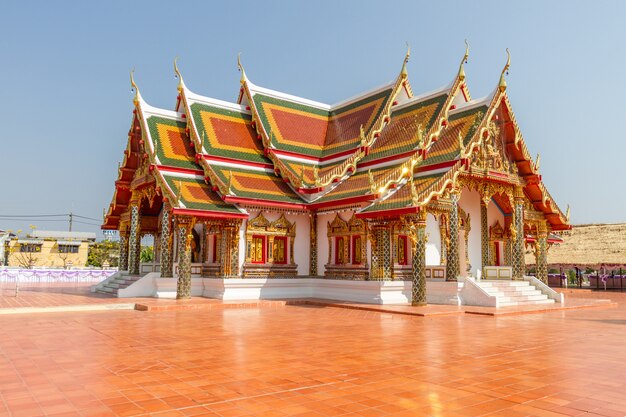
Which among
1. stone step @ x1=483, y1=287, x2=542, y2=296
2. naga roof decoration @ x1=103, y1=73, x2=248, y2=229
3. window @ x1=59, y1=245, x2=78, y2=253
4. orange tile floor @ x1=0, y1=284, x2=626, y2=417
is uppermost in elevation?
naga roof decoration @ x1=103, y1=73, x2=248, y2=229

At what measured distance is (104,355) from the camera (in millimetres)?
6801

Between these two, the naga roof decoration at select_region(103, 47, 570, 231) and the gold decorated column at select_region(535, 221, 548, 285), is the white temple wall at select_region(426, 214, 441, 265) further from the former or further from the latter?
the gold decorated column at select_region(535, 221, 548, 285)

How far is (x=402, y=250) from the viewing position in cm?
1622

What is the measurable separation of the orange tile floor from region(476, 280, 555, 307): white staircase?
3.86 m

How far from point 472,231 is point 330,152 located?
5.88 metres

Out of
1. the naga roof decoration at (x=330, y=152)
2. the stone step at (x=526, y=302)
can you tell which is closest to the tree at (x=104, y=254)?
the naga roof decoration at (x=330, y=152)

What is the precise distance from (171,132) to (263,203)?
4.56m

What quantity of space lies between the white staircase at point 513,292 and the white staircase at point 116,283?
11.0 m

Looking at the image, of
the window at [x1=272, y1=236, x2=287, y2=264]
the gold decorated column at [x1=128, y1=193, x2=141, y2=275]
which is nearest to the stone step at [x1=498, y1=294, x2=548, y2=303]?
the window at [x1=272, y1=236, x2=287, y2=264]

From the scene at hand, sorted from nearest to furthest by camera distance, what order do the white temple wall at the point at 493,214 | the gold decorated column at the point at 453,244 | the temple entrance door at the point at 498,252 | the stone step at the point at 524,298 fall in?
the gold decorated column at the point at 453,244 → the stone step at the point at 524,298 → the white temple wall at the point at 493,214 → the temple entrance door at the point at 498,252

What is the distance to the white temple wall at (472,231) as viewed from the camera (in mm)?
17234

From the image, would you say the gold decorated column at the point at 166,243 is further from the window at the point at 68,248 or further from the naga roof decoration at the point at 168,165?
the window at the point at 68,248

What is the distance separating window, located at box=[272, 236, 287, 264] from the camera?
680 inches

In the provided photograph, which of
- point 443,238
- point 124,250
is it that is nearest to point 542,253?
point 443,238
